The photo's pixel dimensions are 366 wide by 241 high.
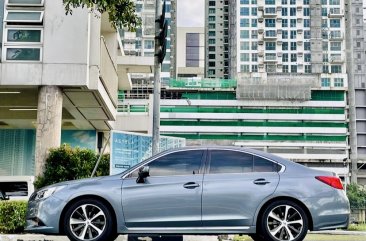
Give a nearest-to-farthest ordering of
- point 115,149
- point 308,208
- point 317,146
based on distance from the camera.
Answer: point 308,208 < point 115,149 < point 317,146

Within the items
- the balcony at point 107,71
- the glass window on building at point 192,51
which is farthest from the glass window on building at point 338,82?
the balcony at point 107,71

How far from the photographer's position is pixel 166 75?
108000 millimetres

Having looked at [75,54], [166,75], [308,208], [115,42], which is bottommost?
[308,208]

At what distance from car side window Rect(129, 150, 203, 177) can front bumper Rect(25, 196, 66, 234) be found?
1086 millimetres

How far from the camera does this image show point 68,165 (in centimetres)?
1491

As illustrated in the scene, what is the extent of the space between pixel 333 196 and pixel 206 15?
131m

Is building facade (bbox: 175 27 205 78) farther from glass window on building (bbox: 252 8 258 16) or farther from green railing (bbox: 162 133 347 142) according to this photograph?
green railing (bbox: 162 133 347 142)

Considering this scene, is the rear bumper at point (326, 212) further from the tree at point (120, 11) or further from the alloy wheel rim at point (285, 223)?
the tree at point (120, 11)

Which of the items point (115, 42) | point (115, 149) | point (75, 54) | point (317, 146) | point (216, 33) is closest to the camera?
point (115, 149)

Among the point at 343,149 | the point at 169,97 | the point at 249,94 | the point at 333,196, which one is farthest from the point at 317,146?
the point at 333,196

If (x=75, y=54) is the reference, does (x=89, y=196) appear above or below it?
below

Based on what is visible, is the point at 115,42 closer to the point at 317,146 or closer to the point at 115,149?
the point at 115,149

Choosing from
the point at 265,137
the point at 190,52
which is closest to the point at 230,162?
the point at 265,137

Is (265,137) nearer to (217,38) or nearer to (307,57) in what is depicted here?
(307,57)
